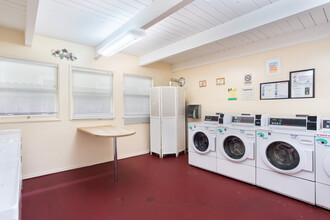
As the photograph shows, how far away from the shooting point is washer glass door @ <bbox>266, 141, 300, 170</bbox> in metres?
2.43

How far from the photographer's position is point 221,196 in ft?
8.38

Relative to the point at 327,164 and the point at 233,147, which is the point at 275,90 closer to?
the point at 233,147

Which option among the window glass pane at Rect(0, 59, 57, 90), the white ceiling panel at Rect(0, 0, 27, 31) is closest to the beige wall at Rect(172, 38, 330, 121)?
the window glass pane at Rect(0, 59, 57, 90)

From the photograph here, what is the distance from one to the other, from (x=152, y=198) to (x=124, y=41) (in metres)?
2.48

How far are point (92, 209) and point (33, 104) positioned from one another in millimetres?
2259

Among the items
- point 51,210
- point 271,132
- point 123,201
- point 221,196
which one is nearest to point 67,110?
point 51,210

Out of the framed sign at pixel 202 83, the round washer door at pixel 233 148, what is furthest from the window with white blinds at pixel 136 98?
the round washer door at pixel 233 148

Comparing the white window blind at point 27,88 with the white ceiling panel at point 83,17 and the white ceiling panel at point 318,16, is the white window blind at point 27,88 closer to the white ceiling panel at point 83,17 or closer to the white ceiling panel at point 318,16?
the white ceiling panel at point 83,17

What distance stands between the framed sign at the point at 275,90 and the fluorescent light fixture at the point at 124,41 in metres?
2.55

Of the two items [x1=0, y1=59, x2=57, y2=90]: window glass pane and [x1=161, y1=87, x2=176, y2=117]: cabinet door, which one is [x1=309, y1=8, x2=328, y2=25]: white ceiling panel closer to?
[x1=161, y1=87, x2=176, y2=117]: cabinet door

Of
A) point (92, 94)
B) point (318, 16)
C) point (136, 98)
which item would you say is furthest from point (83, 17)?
point (318, 16)

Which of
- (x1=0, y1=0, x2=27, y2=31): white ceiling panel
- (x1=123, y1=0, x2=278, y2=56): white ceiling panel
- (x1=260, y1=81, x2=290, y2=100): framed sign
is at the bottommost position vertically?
(x1=260, y1=81, x2=290, y2=100): framed sign

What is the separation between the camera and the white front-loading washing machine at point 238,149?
2830mm

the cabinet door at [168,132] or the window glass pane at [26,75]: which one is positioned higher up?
the window glass pane at [26,75]
